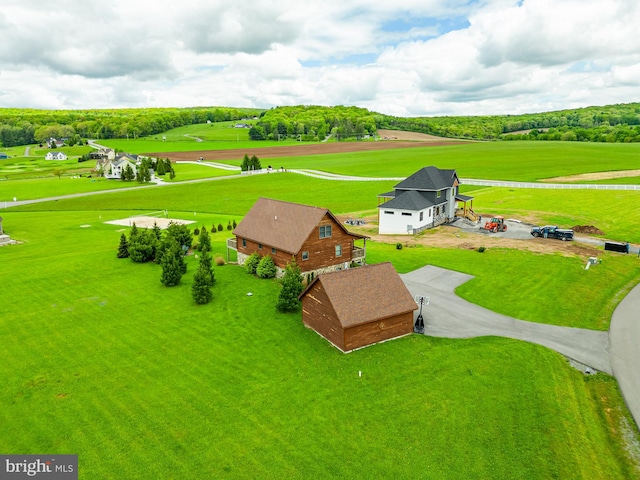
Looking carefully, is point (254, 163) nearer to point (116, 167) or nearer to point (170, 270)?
point (116, 167)

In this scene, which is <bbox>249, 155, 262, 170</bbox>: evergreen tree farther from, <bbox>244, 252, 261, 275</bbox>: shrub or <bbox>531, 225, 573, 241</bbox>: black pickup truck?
<bbox>244, 252, 261, 275</bbox>: shrub

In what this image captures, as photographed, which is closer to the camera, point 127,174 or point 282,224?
point 282,224

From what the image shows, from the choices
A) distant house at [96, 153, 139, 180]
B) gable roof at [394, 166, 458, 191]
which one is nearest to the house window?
gable roof at [394, 166, 458, 191]

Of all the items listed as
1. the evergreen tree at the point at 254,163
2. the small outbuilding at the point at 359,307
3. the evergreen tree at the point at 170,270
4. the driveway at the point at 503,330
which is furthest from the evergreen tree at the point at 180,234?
the evergreen tree at the point at 254,163

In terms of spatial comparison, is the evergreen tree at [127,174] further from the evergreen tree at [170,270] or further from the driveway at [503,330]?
the driveway at [503,330]

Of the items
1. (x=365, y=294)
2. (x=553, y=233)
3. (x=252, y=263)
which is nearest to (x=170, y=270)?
(x=252, y=263)
